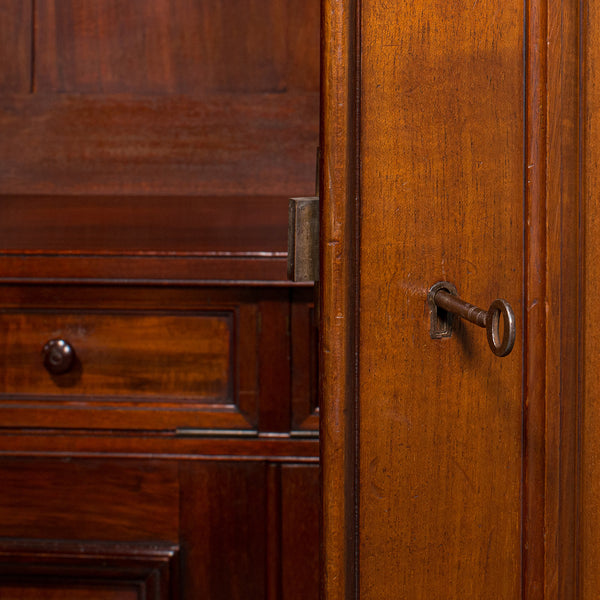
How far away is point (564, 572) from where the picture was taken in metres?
0.35

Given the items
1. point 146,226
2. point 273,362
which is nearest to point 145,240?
point 146,226

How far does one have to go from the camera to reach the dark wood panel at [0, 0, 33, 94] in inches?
36.3

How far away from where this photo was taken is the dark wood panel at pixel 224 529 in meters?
0.61

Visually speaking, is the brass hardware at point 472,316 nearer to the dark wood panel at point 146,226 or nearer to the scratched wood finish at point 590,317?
the scratched wood finish at point 590,317

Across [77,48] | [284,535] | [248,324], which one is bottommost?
[284,535]

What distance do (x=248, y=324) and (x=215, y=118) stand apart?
44 centimetres

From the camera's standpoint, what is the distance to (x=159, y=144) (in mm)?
913

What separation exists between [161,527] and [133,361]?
0.18 metres

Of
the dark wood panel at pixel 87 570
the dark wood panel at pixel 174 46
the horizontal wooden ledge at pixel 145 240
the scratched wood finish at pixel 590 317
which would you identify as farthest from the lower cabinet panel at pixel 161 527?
the dark wood panel at pixel 174 46

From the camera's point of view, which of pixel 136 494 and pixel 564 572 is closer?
pixel 564 572

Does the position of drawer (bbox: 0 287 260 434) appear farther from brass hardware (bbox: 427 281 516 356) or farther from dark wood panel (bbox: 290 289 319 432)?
brass hardware (bbox: 427 281 516 356)

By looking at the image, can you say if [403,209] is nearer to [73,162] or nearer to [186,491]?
[186,491]

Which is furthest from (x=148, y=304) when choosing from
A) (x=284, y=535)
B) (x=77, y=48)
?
(x=77, y=48)

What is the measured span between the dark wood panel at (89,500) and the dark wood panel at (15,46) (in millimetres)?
622
